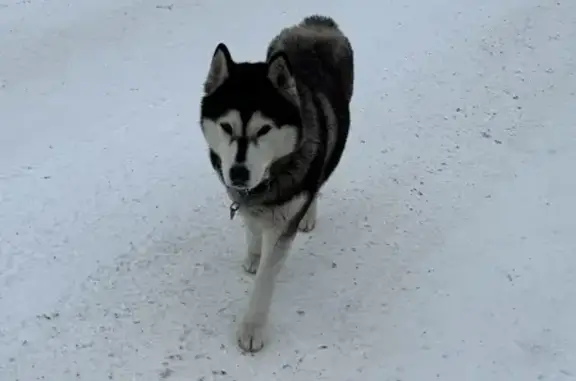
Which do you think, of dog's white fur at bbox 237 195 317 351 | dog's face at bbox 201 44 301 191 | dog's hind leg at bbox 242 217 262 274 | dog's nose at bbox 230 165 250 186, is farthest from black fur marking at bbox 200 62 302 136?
dog's hind leg at bbox 242 217 262 274

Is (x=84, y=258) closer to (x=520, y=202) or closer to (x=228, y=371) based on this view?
(x=228, y=371)

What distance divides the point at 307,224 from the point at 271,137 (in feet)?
5.09

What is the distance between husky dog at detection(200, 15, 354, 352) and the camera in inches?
139

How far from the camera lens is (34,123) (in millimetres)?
6262

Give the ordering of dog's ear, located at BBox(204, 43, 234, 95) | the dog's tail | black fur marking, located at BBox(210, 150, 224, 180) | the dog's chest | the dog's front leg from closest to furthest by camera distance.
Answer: dog's ear, located at BBox(204, 43, 234, 95) → black fur marking, located at BBox(210, 150, 224, 180) → the dog's chest → the dog's front leg → the dog's tail

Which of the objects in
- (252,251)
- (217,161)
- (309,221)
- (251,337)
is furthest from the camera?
(309,221)

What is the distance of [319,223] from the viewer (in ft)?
16.9

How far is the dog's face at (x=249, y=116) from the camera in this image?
3.50 metres

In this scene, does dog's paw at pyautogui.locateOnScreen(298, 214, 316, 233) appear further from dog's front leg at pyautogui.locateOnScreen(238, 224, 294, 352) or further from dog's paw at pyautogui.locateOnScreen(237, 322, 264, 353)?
dog's paw at pyautogui.locateOnScreen(237, 322, 264, 353)

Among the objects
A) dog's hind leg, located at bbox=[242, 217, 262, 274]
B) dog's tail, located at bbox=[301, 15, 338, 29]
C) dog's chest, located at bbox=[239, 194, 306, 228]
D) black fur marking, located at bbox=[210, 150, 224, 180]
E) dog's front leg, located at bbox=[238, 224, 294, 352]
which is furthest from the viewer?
dog's tail, located at bbox=[301, 15, 338, 29]

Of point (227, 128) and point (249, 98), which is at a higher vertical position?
point (249, 98)

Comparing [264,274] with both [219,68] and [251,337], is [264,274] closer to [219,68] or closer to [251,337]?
[251,337]

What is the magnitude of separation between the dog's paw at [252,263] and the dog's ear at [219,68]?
1294 mm

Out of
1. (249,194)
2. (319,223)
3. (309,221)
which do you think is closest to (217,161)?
A: (249,194)
